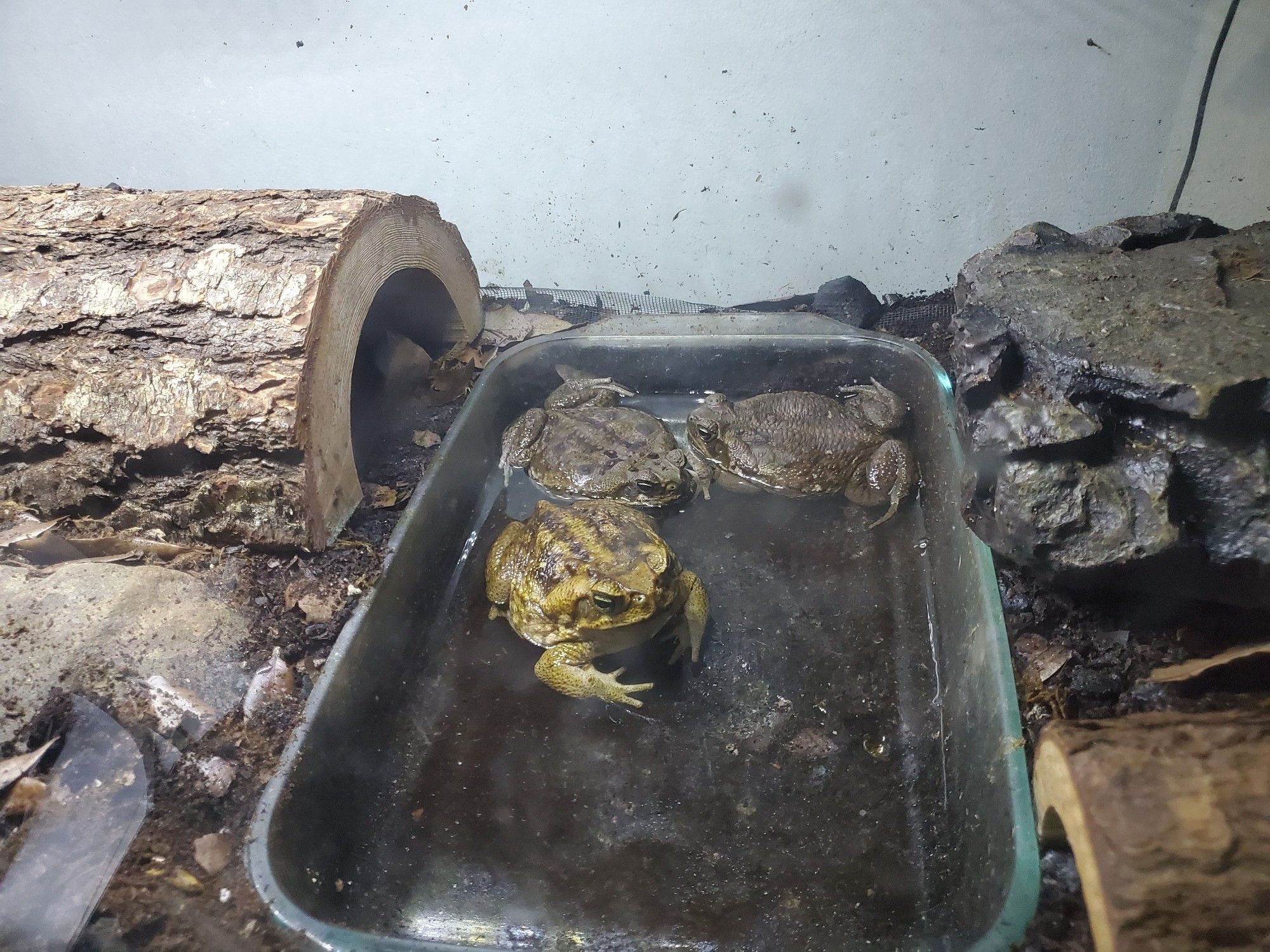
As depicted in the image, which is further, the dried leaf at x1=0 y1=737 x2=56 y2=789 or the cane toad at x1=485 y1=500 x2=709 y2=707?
the cane toad at x1=485 y1=500 x2=709 y2=707

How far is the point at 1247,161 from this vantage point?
2961 millimetres

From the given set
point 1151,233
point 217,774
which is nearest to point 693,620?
point 217,774

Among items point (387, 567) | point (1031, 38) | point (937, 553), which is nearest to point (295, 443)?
point (387, 567)

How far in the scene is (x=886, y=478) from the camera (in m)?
2.90

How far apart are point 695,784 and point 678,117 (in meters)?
2.87

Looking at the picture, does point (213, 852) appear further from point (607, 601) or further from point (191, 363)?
point (191, 363)

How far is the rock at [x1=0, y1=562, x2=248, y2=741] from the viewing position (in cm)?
196

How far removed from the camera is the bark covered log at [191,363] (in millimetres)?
2277

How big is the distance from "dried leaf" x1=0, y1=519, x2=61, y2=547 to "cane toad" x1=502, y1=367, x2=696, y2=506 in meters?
1.61

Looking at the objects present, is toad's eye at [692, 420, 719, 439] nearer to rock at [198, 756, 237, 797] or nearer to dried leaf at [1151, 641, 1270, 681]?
dried leaf at [1151, 641, 1270, 681]

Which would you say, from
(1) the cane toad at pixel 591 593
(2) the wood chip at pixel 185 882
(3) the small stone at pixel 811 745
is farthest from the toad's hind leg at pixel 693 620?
(2) the wood chip at pixel 185 882

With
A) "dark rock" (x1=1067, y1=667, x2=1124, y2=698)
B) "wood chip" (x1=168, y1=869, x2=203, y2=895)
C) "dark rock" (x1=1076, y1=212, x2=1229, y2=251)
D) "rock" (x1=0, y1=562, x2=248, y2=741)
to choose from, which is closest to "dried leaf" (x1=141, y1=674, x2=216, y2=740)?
"rock" (x1=0, y1=562, x2=248, y2=741)

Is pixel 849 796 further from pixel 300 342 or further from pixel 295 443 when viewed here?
pixel 300 342

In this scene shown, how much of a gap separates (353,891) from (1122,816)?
1757mm
